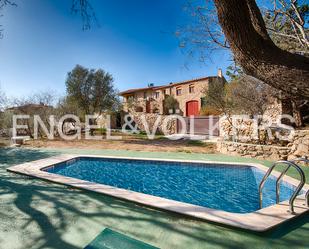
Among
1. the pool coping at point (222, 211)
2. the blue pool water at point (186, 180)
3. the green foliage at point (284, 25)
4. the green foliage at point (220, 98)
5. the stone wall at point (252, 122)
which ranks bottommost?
the blue pool water at point (186, 180)

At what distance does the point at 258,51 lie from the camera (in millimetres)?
2451

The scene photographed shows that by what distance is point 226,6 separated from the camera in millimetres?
2291

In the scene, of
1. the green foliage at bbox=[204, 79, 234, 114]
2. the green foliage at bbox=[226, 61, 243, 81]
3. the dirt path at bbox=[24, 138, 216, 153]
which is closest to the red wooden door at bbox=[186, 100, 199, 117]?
the green foliage at bbox=[204, 79, 234, 114]

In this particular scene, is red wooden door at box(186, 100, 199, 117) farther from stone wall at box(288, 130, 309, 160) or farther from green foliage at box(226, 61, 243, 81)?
stone wall at box(288, 130, 309, 160)

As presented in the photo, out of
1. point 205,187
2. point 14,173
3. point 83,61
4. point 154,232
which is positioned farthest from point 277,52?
point 83,61

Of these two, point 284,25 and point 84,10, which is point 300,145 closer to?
point 284,25

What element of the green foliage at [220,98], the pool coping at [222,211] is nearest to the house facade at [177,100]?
the green foliage at [220,98]

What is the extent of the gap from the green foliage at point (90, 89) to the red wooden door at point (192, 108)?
46.0 feet

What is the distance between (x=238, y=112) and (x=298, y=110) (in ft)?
11.1

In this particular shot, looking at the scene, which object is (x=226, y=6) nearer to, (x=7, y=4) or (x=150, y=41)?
(x=7, y=4)

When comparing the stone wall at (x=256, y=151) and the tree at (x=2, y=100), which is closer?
the stone wall at (x=256, y=151)

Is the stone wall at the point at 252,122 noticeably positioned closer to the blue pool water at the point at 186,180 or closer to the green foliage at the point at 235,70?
the green foliage at the point at 235,70

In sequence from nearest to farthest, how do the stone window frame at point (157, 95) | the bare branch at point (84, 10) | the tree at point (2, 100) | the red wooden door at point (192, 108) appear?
the bare branch at point (84, 10) < the tree at point (2, 100) < the red wooden door at point (192, 108) < the stone window frame at point (157, 95)

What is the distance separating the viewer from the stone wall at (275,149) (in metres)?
9.06
